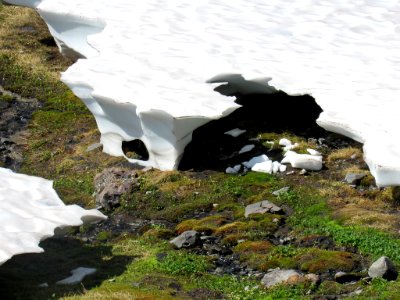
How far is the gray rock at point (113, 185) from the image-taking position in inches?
1227

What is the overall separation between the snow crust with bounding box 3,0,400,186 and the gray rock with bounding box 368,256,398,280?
4100 millimetres

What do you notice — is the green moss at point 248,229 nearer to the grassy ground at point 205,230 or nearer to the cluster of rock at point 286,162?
the grassy ground at point 205,230

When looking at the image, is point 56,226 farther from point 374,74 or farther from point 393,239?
point 374,74

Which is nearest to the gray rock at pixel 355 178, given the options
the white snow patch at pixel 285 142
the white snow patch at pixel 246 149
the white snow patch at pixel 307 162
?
the white snow patch at pixel 307 162

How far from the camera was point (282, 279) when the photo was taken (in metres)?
22.1

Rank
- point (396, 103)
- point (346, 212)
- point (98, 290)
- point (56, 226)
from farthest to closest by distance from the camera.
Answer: point (396, 103)
point (346, 212)
point (56, 226)
point (98, 290)

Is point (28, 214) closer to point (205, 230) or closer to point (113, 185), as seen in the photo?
point (205, 230)

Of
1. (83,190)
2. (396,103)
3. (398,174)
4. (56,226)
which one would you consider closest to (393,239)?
(398,174)

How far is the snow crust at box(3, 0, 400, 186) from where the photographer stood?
3105cm

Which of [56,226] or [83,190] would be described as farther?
[83,190]

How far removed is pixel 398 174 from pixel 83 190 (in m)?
12.9

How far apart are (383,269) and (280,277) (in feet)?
8.61

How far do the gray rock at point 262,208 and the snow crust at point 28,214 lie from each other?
18.2ft

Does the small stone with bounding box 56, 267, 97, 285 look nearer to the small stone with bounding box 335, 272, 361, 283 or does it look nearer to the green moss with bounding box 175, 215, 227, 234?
the green moss with bounding box 175, 215, 227, 234
